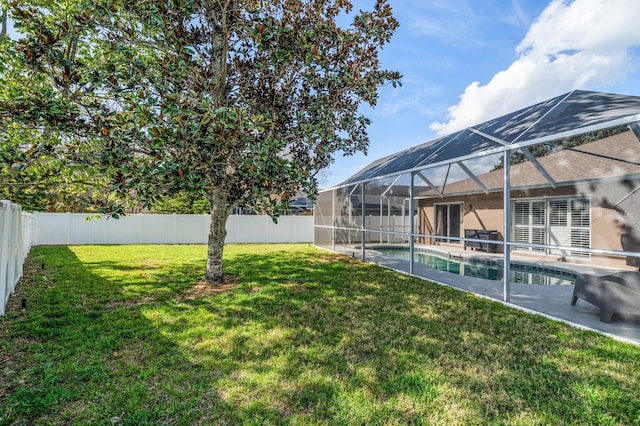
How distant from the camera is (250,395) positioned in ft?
8.58

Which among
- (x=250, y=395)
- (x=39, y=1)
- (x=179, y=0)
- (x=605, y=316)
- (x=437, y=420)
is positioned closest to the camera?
(x=437, y=420)

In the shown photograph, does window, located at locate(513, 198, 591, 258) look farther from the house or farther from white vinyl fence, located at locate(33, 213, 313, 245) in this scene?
white vinyl fence, located at locate(33, 213, 313, 245)

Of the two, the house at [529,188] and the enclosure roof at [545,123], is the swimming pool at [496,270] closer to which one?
the house at [529,188]

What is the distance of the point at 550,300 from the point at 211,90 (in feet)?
23.0

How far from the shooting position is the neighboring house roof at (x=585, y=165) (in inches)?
235

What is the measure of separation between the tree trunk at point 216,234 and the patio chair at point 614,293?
627 cm

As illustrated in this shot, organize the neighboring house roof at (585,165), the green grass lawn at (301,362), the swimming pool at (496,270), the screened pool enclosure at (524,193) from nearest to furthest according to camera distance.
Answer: the green grass lawn at (301,362) < the screened pool enclosure at (524,193) < the neighboring house roof at (585,165) < the swimming pool at (496,270)

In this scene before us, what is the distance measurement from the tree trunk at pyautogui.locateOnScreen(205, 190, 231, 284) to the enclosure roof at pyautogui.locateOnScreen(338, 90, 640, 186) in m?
4.63

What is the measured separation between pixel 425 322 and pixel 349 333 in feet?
3.78

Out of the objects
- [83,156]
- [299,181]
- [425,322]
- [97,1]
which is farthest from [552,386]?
[97,1]

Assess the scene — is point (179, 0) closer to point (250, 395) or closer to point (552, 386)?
point (250, 395)

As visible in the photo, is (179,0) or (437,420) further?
(179,0)

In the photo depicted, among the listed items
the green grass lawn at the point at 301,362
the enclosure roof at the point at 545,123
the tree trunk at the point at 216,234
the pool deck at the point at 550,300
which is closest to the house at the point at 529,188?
the enclosure roof at the point at 545,123

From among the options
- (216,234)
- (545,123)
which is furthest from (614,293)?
(216,234)
